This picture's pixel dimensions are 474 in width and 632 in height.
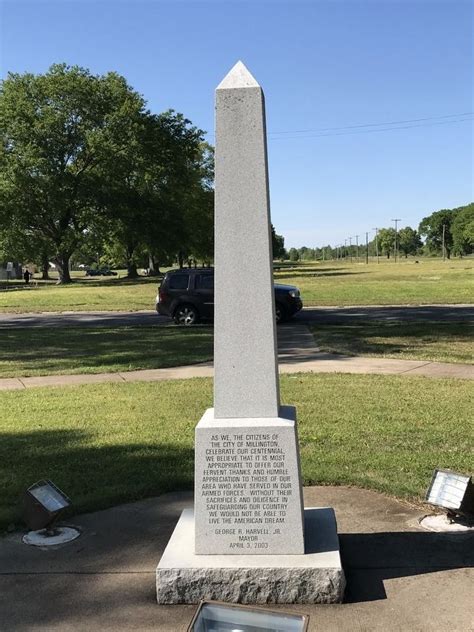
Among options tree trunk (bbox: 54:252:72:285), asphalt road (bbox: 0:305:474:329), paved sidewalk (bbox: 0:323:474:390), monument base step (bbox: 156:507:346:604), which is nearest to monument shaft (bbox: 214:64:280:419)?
monument base step (bbox: 156:507:346:604)

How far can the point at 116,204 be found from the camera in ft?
164

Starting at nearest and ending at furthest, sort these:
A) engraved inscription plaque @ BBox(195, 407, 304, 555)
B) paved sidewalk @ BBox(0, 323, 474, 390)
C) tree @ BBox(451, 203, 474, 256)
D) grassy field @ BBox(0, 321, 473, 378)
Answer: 1. engraved inscription plaque @ BBox(195, 407, 304, 555)
2. paved sidewalk @ BBox(0, 323, 474, 390)
3. grassy field @ BBox(0, 321, 473, 378)
4. tree @ BBox(451, 203, 474, 256)

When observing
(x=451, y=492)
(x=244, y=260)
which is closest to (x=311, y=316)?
(x=451, y=492)

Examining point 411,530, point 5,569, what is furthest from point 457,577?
point 5,569

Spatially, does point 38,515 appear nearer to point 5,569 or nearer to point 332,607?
point 5,569

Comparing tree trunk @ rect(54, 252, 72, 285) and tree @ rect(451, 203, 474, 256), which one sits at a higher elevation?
tree @ rect(451, 203, 474, 256)

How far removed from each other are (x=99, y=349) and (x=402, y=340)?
6515mm

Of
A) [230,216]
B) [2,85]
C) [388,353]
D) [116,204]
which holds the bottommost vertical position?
[388,353]

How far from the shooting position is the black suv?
64.2 feet

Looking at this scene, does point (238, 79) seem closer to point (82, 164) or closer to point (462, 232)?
point (82, 164)

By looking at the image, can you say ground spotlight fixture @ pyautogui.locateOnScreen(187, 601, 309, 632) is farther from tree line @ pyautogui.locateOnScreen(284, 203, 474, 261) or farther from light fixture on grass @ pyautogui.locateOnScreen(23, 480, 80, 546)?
tree line @ pyautogui.locateOnScreen(284, 203, 474, 261)

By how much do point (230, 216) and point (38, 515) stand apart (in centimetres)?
228

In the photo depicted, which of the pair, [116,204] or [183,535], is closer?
[183,535]

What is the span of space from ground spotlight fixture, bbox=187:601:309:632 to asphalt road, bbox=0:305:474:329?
53.9 ft
